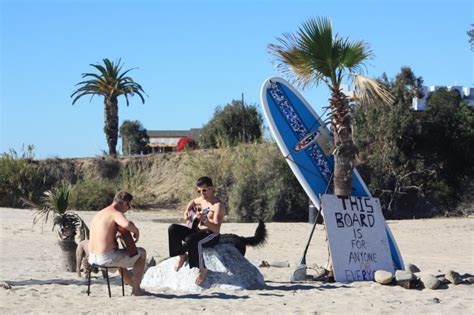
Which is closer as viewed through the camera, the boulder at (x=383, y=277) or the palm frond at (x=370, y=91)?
the boulder at (x=383, y=277)

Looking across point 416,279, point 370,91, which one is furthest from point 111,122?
point 416,279

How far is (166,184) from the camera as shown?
37406 millimetres

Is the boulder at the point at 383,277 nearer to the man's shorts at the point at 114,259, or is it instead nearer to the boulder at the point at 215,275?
the boulder at the point at 215,275

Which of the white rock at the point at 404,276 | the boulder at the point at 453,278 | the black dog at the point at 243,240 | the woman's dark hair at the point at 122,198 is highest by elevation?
the woman's dark hair at the point at 122,198

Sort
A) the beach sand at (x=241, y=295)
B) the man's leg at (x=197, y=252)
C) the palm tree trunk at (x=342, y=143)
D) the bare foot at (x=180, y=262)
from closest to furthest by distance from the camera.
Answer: the beach sand at (x=241, y=295), the man's leg at (x=197, y=252), the bare foot at (x=180, y=262), the palm tree trunk at (x=342, y=143)

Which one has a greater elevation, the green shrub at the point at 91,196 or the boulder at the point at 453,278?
the green shrub at the point at 91,196

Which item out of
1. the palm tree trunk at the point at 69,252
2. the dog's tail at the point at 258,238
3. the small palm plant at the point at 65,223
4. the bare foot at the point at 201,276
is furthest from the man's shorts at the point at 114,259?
the palm tree trunk at the point at 69,252

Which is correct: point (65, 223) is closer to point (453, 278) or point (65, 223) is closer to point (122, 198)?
point (122, 198)

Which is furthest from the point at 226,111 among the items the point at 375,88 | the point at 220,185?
the point at 375,88

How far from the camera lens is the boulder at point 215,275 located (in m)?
9.98

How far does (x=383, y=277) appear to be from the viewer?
10609 millimetres

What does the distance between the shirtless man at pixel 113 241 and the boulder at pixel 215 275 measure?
34.7 inches

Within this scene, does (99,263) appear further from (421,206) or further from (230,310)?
(421,206)

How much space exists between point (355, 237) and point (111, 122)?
1168 inches
